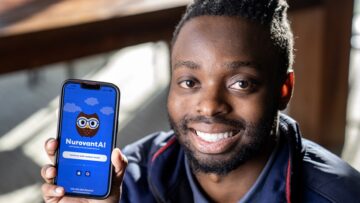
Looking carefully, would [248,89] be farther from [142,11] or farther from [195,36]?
[142,11]

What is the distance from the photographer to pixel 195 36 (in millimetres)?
1003

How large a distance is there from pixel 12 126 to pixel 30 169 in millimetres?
541

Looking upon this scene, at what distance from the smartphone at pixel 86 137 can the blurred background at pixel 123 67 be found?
37 cm

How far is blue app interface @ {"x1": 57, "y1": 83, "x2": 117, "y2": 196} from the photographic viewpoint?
960mm

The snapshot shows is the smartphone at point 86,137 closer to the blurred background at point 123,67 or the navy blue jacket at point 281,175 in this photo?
the navy blue jacket at point 281,175

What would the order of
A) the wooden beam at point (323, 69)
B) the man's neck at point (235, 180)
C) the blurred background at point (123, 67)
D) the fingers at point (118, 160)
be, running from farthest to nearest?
the wooden beam at point (323, 69), the blurred background at point (123, 67), the man's neck at point (235, 180), the fingers at point (118, 160)

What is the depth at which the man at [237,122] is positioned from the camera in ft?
3.18

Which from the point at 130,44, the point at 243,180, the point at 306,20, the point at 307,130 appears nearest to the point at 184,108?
the point at 243,180

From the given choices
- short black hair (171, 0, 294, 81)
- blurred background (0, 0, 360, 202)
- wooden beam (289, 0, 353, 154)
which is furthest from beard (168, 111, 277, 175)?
wooden beam (289, 0, 353, 154)

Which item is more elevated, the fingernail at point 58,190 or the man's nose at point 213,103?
the man's nose at point 213,103

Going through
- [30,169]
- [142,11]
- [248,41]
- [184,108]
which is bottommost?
[30,169]

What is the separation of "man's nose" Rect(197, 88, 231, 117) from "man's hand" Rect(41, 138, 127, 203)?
0.18m

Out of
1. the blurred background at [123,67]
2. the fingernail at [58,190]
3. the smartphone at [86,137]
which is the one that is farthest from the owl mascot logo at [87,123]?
the blurred background at [123,67]

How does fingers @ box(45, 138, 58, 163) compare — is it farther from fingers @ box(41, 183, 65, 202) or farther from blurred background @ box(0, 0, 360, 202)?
blurred background @ box(0, 0, 360, 202)
